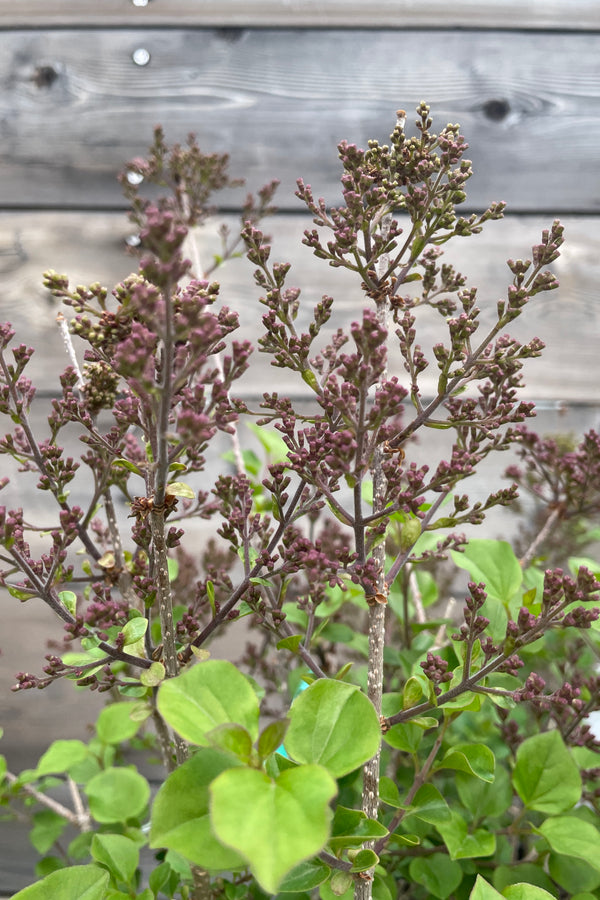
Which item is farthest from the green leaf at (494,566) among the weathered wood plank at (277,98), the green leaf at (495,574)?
the weathered wood plank at (277,98)

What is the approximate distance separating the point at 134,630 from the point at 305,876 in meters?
0.16

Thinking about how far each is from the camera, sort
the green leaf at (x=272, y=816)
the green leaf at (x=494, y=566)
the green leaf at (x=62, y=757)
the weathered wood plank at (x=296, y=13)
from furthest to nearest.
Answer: the weathered wood plank at (x=296, y=13)
the green leaf at (x=62, y=757)
the green leaf at (x=494, y=566)
the green leaf at (x=272, y=816)

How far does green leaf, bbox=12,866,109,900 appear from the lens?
0.35m

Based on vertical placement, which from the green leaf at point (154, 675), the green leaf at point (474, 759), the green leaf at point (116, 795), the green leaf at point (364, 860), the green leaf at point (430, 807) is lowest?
the green leaf at point (116, 795)

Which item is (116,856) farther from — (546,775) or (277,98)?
(277,98)

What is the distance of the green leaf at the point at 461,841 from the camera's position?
441 millimetres

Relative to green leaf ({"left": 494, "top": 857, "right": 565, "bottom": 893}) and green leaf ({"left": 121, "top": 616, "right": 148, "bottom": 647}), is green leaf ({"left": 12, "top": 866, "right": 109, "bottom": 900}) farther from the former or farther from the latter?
green leaf ({"left": 494, "top": 857, "right": 565, "bottom": 893})

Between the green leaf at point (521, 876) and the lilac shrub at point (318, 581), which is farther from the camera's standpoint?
the green leaf at point (521, 876)

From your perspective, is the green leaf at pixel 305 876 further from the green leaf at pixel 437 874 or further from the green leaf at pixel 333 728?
the green leaf at pixel 437 874

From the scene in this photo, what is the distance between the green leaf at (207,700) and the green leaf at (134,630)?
3.7 inches

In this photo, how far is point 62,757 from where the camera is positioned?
687 mm

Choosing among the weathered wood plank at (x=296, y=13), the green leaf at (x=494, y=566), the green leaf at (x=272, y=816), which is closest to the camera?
the green leaf at (x=272, y=816)

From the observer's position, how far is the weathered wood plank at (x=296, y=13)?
98cm

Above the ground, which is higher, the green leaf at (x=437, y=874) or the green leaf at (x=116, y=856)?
the green leaf at (x=116, y=856)
